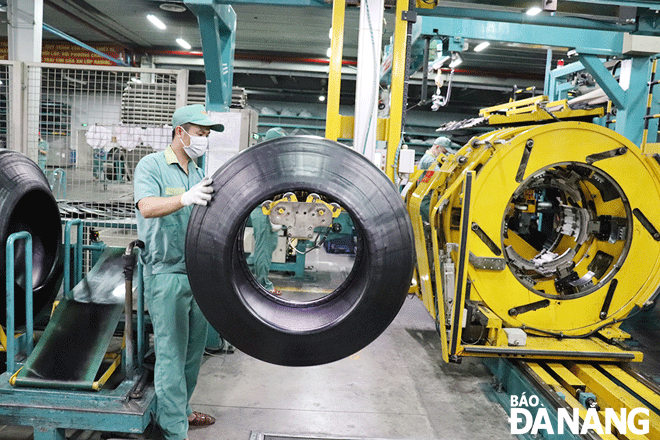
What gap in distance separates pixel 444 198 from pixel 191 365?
2.13 metres

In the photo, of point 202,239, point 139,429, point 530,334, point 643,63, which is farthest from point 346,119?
point 643,63

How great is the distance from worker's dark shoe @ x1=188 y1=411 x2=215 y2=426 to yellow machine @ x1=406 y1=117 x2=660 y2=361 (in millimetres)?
1666

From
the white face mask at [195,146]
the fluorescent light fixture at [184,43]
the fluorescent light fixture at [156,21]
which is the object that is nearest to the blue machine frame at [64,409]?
the white face mask at [195,146]

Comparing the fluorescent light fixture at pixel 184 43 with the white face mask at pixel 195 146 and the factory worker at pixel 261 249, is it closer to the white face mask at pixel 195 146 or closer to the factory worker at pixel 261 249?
the factory worker at pixel 261 249

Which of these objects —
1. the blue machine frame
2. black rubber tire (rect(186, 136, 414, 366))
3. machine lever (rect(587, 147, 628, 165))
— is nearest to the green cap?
black rubber tire (rect(186, 136, 414, 366))

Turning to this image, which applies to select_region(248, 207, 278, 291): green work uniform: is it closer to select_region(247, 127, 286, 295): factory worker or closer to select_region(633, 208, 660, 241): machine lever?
select_region(247, 127, 286, 295): factory worker

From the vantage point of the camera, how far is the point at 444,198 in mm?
3590

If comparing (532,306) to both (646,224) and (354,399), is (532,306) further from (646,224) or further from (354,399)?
(354,399)

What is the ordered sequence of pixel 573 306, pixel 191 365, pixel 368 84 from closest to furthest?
1. pixel 368 84
2. pixel 191 365
3. pixel 573 306

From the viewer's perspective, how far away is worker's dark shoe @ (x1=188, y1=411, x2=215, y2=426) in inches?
118

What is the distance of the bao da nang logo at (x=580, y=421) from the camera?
2.64 metres

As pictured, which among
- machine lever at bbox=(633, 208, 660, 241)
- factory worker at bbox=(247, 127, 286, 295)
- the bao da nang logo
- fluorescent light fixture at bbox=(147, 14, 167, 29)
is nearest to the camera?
the bao da nang logo

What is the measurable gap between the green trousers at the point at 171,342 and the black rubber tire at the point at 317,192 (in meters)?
0.93

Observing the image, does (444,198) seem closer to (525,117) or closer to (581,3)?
(525,117)
